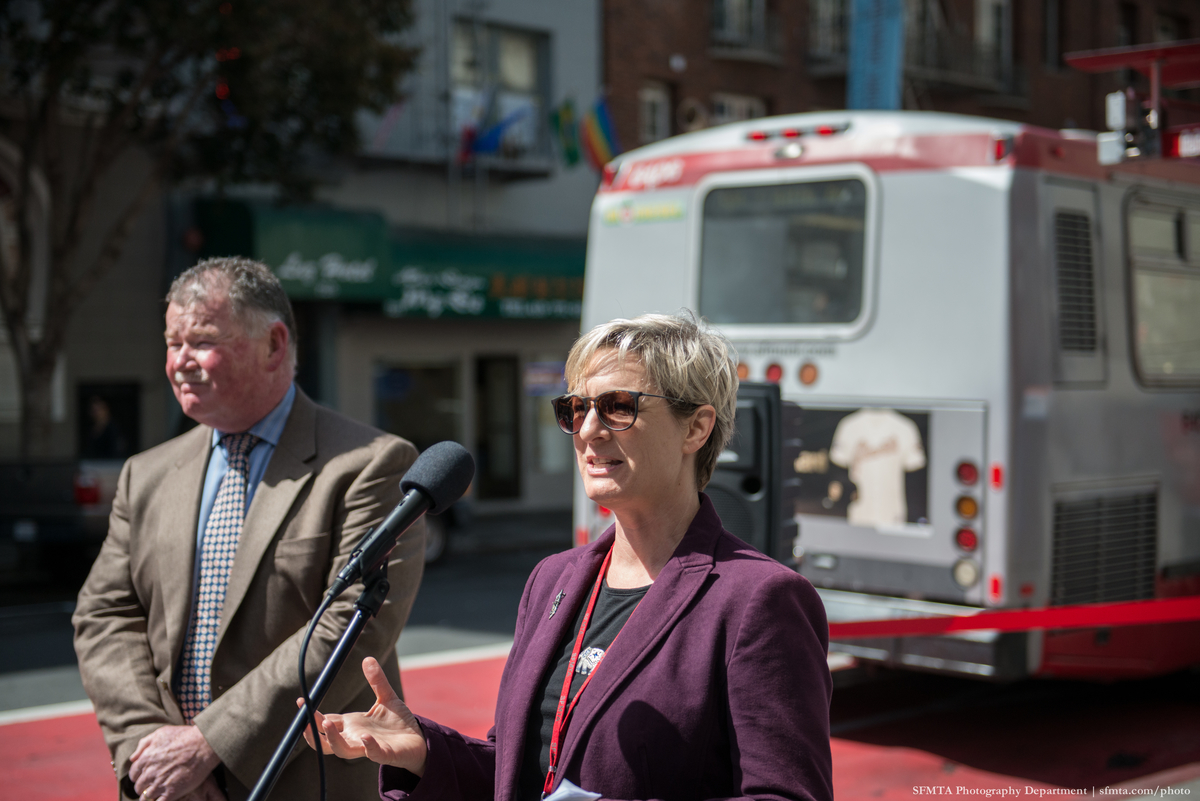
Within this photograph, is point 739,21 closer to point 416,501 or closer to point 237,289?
point 237,289

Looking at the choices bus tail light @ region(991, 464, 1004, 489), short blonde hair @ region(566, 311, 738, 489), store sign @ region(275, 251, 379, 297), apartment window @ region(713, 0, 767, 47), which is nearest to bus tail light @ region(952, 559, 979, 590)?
bus tail light @ region(991, 464, 1004, 489)

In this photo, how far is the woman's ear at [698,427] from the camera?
89.8 inches

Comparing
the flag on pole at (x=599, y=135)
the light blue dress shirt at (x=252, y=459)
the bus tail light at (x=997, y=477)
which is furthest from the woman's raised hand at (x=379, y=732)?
the flag on pole at (x=599, y=135)

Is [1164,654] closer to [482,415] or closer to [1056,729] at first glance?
[1056,729]

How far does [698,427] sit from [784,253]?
5.09 metres

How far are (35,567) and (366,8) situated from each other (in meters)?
7.43

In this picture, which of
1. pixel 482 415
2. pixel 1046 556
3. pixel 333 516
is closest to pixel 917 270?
pixel 1046 556

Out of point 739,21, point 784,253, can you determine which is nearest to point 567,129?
point 739,21

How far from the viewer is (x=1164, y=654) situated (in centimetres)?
678

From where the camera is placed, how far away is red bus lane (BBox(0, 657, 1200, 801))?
5.82 metres

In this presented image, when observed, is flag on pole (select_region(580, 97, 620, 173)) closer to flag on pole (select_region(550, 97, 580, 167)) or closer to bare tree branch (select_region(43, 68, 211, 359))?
flag on pole (select_region(550, 97, 580, 167))

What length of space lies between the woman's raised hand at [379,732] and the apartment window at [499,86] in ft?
55.1

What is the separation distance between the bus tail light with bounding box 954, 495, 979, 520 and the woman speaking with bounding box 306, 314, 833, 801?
13.9 feet

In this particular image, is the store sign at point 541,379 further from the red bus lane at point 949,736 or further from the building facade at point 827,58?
the red bus lane at point 949,736
